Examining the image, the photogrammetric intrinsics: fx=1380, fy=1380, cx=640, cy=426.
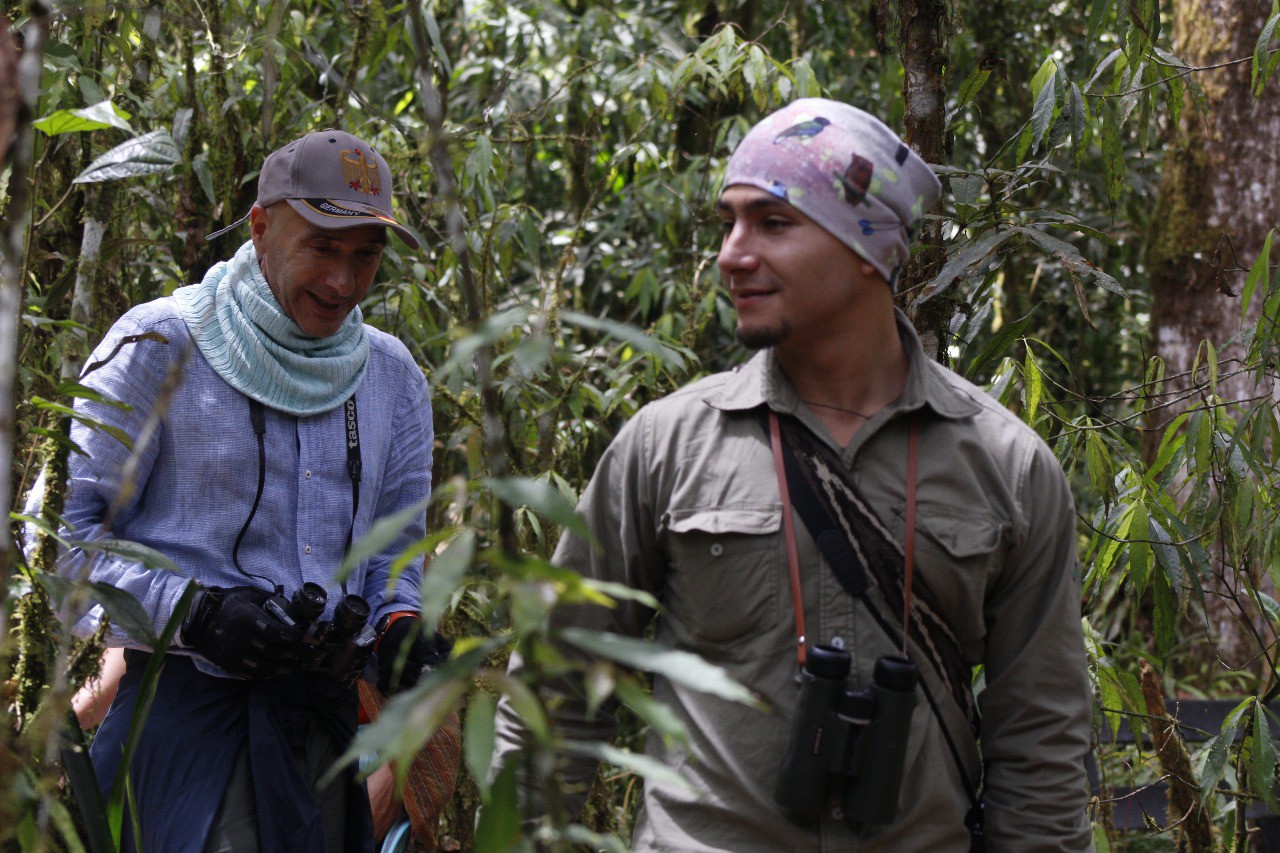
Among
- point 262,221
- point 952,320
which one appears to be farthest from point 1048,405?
point 262,221

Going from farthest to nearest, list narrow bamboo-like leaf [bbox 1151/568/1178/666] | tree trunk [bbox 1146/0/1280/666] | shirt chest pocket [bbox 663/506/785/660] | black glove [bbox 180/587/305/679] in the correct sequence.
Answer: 1. tree trunk [bbox 1146/0/1280/666]
2. narrow bamboo-like leaf [bbox 1151/568/1178/666]
3. black glove [bbox 180/587/305/679]
4. shirt chest pocket [bbox 663/506/785/660]

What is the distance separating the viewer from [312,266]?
2.75 meters

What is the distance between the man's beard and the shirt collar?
0.08m

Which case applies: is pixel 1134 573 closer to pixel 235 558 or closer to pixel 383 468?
pixel 383 468

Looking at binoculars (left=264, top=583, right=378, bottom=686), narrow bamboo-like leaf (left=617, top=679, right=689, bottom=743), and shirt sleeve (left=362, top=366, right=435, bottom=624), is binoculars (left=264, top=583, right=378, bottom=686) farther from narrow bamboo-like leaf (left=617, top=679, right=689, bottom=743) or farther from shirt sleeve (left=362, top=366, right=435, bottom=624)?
narrow bamboo-like leaf (left=617, top=679, right=689, bottom=743)

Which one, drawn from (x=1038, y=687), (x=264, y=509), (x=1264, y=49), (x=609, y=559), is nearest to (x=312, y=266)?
(x=264, y=509)

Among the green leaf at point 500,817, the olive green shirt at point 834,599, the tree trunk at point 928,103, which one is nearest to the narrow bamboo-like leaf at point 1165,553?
Result: the tree trunk at point 928,103

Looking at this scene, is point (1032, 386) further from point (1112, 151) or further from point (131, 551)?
point (131, 551)

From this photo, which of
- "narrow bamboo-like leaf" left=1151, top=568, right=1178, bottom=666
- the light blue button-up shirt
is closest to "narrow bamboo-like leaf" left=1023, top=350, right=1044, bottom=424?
"narrow bamboo-like leaf" left=1151, top=568, right=1178, bottom=666

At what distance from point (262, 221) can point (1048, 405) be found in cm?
194

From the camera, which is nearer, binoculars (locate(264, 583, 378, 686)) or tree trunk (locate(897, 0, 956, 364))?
binoculars (locate(264, 583, 378, 686))

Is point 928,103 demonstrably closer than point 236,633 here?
No

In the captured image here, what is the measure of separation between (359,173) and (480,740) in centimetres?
187

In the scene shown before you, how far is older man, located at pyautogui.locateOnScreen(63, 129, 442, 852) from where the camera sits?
8.11ft
